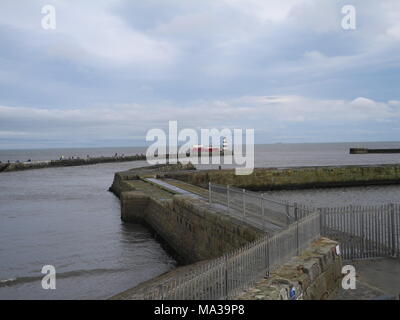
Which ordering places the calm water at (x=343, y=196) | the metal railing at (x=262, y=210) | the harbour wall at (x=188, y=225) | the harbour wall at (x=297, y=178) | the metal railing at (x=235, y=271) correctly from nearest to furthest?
the metal railing at (x=235, y=271) < the metal railing at (x=262, y=210) < the harbour wall at (x=188, y=225) < the calm water at (x=343, y=196) < the harbour wall at (x=297, y=178)

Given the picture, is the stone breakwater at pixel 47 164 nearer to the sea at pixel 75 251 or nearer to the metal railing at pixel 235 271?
the sea at pixel 75 251

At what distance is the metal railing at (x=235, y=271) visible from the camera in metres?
5.87

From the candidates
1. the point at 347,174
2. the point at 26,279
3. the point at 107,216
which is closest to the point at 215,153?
the point at 347,174

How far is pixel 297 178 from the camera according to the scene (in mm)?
42469

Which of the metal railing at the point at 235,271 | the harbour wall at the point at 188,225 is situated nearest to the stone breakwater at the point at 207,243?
the harbour wall at the point at 188,225

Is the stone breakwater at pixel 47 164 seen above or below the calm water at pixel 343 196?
above

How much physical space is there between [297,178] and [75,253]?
30.9 m

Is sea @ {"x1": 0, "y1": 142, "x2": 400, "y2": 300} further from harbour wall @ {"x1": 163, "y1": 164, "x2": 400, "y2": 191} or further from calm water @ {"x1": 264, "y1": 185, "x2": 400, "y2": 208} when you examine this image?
harbour wall @ {"x1": 163, "y1": 164, "x2": 400, "y2": 191}

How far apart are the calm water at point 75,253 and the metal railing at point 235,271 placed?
6.41 metres

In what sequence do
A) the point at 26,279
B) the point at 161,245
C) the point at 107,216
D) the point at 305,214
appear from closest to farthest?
the point at 305,214, the point at 26,279, the point at 161,245, the point at 107,216

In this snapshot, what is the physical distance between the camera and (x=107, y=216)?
82.1 ft

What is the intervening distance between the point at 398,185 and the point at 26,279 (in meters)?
42.2

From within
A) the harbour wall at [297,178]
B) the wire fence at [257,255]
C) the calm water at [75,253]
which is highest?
the wire fence at [257,255]

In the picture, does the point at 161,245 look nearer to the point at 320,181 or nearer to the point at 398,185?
the point at 320,181
